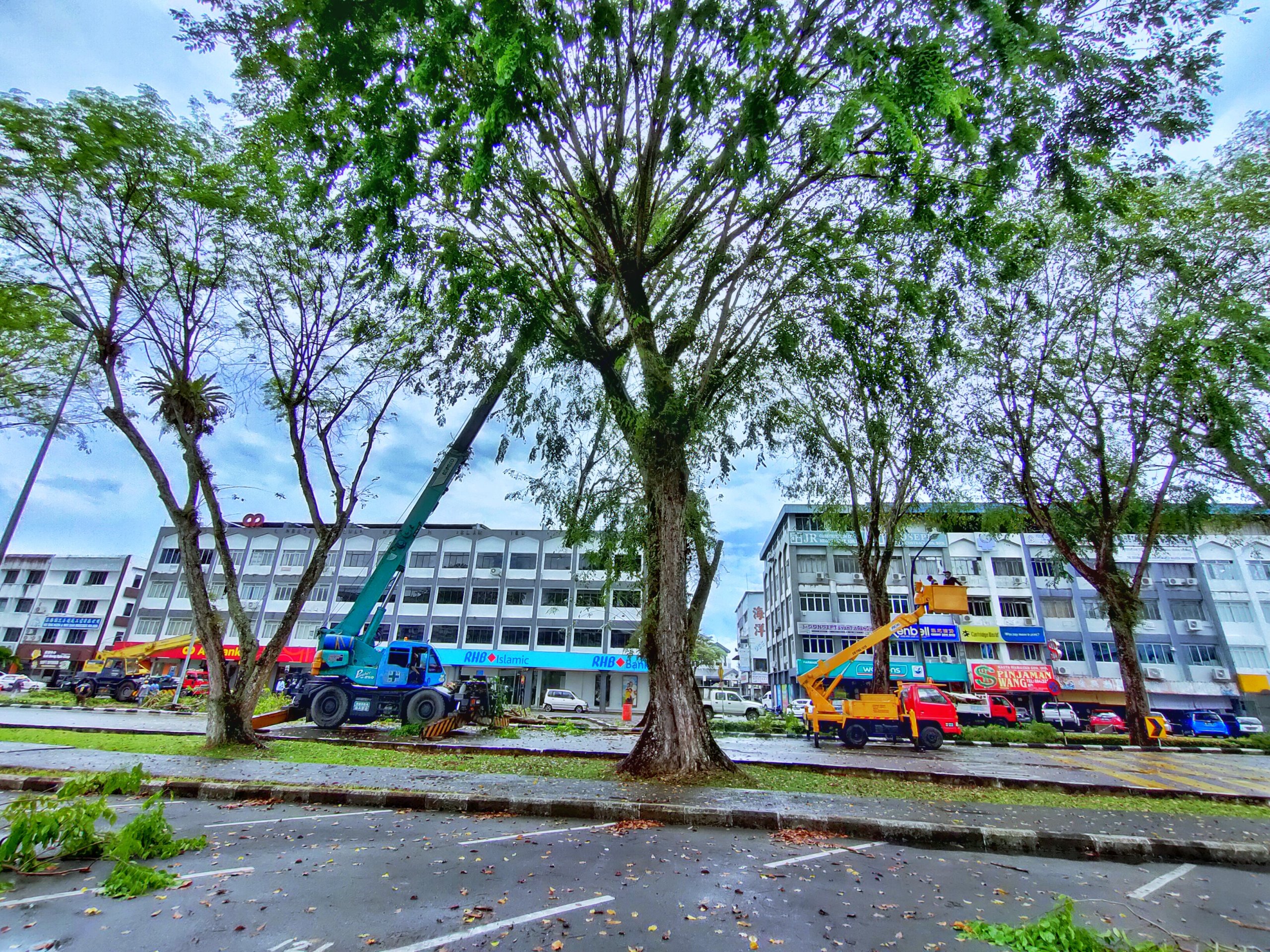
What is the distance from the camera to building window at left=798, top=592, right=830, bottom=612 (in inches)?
1913

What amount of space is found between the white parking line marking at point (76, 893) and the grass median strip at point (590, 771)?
19.0 ft

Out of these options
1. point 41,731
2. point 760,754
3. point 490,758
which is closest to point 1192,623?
point 760,754

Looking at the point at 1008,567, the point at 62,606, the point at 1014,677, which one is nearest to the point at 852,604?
the point at 1014,677

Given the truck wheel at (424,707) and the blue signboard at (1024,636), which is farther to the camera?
the blue signboard at (1024,636)

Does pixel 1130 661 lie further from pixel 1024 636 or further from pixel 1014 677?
pixel 1024 636

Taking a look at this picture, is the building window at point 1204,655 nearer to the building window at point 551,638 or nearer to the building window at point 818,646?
the building window at point 818,646

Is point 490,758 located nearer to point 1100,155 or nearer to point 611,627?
point 1100,155

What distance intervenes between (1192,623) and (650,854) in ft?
184

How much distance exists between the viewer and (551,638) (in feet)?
150

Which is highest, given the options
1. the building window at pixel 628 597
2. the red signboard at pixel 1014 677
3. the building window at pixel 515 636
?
the building window at pixel 515 636

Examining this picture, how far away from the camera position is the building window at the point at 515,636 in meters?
46.0

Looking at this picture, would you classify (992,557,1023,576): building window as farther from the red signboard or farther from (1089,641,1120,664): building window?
the red signboard

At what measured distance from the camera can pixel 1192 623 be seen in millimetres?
44156

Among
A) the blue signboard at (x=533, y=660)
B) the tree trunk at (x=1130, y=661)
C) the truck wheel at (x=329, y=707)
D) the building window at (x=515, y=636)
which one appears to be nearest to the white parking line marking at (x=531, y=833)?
the truck wheel at (x=329, y=707)
